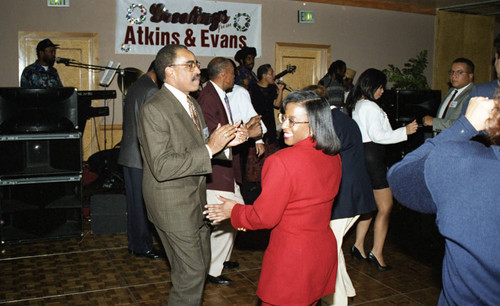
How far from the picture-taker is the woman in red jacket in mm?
1947

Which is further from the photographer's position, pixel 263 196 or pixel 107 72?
pixel 107 72

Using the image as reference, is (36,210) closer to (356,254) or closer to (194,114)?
(194,114)

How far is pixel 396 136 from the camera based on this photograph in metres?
3.68

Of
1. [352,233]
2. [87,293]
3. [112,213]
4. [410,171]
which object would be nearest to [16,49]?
[112,213]

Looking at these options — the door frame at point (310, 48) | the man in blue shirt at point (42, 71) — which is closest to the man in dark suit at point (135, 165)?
the man in blue shirt at point (42, 71)

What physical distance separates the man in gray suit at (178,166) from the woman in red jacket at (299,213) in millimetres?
332

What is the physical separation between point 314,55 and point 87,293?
7.11 m

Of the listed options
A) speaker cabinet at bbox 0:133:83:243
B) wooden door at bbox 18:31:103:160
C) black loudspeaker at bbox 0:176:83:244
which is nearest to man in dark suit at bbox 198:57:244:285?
speaker cabinet at bbox 0:133:83:243

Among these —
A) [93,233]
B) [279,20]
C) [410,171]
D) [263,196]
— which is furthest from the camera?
[279,20]

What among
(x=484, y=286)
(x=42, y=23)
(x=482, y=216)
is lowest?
(x=484, y=286)

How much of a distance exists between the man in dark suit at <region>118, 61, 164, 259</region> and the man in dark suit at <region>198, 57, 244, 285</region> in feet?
1.99

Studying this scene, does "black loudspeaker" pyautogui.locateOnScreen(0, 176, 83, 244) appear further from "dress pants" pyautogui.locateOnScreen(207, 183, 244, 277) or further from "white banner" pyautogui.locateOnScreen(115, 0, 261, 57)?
"white banner" pyautogui.locateOnScreen(115, 0, 261, 57)

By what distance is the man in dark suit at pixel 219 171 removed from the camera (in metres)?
3.57

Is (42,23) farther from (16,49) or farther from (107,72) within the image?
(107,72)
